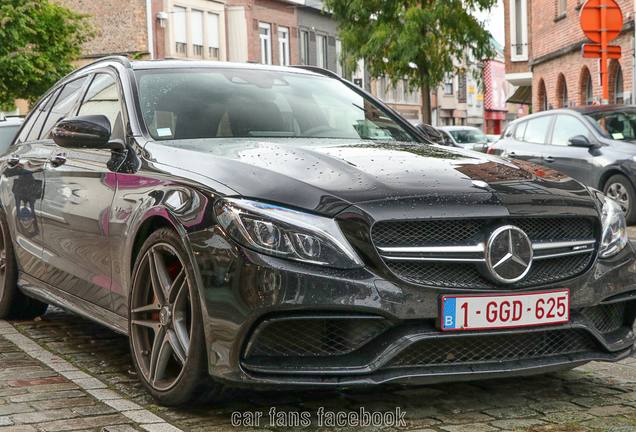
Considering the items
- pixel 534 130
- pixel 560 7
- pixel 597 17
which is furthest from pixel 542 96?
pixel 534 130

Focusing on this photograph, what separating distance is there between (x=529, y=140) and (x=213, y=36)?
31.0 metres

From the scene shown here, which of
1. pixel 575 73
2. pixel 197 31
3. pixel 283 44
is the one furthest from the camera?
pixel 283 44

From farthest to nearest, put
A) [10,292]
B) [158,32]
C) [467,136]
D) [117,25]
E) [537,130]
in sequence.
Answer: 1. [117,25]
2. [158,32]
3. [467,136]
4. [537,130]
5. [10,292]

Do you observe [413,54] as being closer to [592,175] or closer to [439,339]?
[592,175]

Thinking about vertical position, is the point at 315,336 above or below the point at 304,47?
below

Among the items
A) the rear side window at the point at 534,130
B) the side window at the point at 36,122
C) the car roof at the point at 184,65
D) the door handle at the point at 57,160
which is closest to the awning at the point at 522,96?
the rear side window at the point at 534,130

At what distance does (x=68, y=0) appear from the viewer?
4009cm

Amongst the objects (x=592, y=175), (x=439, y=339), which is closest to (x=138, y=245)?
(x=439, y=339)

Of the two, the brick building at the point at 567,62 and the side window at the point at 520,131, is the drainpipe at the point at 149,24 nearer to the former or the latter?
the brick building at the point at 567,62

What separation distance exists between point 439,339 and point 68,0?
130 feet

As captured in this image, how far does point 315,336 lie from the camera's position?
338 cm

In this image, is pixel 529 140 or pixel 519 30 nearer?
pixel 529 140

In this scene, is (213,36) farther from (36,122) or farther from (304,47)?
(36,122)

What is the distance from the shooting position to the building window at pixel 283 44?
1875 inches
